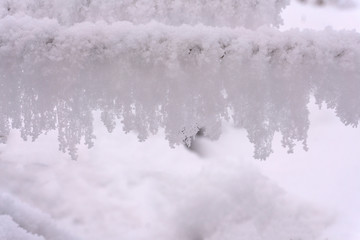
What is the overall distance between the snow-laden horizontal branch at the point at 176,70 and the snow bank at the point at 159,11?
87cm

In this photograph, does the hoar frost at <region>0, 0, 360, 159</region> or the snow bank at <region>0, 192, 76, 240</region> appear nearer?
the hoar frost at <region>0, 0, 360, 159</region>

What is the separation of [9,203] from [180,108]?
2.62ft

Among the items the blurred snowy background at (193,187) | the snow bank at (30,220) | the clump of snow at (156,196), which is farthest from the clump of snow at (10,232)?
the clump of snow at (156,196)

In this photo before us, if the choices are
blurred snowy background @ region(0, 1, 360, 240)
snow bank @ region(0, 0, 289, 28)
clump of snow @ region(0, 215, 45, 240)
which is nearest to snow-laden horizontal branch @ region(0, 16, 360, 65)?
clump of snow @ region(0, 215, 45, 240)

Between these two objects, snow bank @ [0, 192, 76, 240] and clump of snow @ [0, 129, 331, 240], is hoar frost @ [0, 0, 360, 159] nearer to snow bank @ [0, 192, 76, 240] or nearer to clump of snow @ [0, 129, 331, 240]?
snow bank @ [0, 192, 76, 240]

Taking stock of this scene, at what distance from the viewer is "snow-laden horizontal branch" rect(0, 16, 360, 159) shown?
3.51 ft

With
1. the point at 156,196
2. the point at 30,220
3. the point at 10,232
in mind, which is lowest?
the point at 10,232

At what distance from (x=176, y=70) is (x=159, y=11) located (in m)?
1.07

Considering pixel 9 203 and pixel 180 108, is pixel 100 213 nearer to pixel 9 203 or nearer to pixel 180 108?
pixel 9 203

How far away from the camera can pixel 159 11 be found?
6.66 feet

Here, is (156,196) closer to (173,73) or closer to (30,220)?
(30,220)

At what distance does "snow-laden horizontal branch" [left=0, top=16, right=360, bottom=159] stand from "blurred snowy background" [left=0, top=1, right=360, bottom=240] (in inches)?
80.9

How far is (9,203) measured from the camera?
1442 mm

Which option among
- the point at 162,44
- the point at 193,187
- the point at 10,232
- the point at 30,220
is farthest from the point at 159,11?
the point at 193,187
